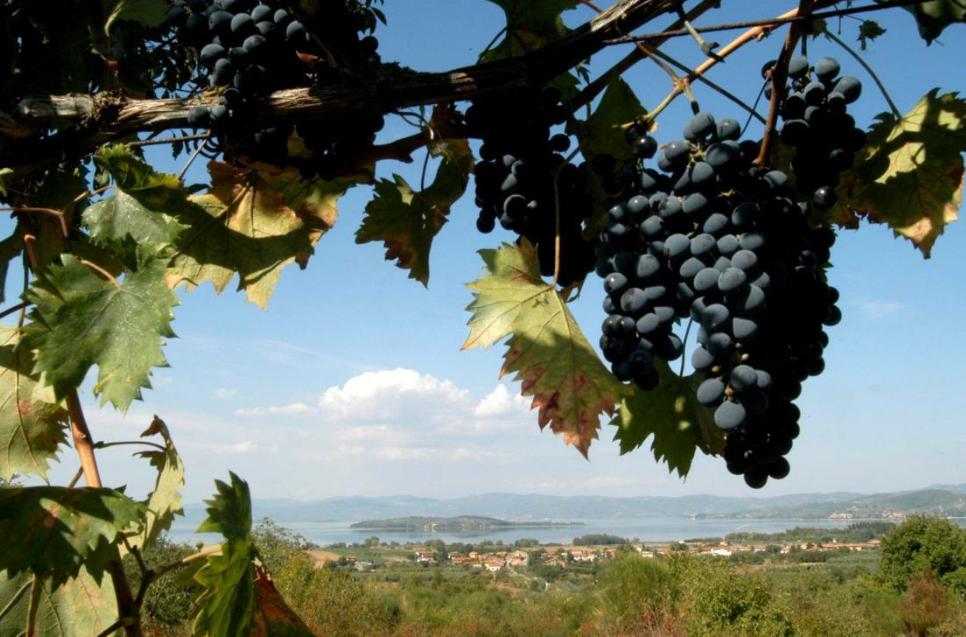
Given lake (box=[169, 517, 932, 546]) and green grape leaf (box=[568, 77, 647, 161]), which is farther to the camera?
lake (box=[169, 517, 932, 546])

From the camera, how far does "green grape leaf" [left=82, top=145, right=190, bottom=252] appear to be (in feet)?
2.39

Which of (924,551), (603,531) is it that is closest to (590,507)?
(603,531)

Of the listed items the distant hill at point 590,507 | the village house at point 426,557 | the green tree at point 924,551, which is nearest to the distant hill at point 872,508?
the distant hill at point 590,507

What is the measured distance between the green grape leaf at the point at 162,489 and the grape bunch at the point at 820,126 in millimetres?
682

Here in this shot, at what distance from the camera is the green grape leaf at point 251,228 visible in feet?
2.93

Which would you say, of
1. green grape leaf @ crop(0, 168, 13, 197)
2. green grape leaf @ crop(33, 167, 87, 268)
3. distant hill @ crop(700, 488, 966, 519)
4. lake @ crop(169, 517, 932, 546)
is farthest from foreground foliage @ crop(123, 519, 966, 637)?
distant hill @ crop(700, 488, 966, 519)

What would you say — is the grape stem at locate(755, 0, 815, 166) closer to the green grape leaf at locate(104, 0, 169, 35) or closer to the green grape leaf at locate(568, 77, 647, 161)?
the green grape leaf at locate(568, 77, 647, 161)

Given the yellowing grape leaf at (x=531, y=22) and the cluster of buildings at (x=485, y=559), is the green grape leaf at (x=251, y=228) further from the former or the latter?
Result: the cluster of buildings at (x=485, y=559)

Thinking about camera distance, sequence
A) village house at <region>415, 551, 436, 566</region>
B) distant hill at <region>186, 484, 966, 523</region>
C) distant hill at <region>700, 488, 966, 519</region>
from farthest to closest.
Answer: distant hill at <region>186, 484, 966, 523</region> < distant hill at <region>700, 488, 966, 519</region> < village house at <region>415, 551, 436, 566</region>

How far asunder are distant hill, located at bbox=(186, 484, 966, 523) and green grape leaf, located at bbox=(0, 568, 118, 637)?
108610 millimetres

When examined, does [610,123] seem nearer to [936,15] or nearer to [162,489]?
[936,15]

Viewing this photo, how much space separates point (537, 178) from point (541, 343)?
0.57 ft

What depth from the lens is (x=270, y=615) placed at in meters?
0.82

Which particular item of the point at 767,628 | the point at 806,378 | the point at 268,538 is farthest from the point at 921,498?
the point at 806,378
